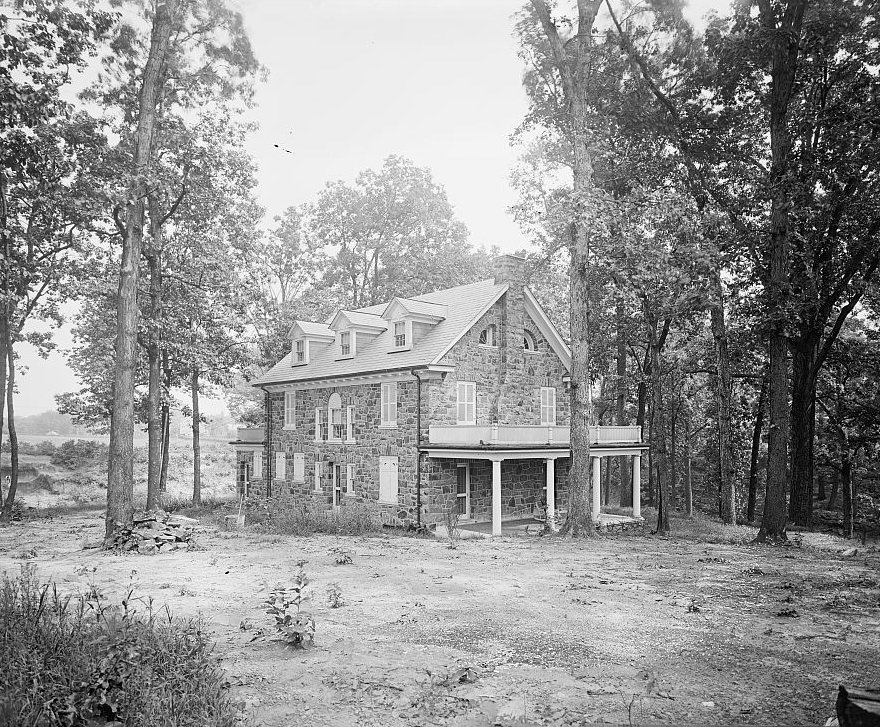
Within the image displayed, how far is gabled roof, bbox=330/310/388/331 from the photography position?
85.9 ft

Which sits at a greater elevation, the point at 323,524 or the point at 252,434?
the point at 252,434

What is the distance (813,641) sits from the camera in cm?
642

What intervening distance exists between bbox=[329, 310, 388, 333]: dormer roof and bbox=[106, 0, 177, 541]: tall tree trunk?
11.9 m

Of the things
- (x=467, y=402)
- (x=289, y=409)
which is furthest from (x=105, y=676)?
(x=289, y=409)

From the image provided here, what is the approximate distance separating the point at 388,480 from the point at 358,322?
7130 mm

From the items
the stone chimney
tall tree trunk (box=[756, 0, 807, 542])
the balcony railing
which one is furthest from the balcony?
the balcony railing

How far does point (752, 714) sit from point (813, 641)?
92.7 inches

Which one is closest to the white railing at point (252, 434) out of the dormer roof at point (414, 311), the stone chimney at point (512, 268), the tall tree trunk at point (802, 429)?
the dormer roof at point (414, 311)

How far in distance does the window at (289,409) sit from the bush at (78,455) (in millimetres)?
18769

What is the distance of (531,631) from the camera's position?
22.5 feet

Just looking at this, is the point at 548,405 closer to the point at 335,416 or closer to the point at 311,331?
the point at 335,416

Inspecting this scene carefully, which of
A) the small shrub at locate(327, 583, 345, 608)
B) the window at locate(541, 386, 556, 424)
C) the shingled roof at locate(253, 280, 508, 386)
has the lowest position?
the small shrub at locate(327, 583, 345, 608)

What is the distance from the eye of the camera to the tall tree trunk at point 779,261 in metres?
15.3

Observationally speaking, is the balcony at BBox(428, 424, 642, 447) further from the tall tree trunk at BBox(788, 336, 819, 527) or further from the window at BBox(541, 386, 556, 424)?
the tall tree trunk at BBox(788, 336, 819, 527)
